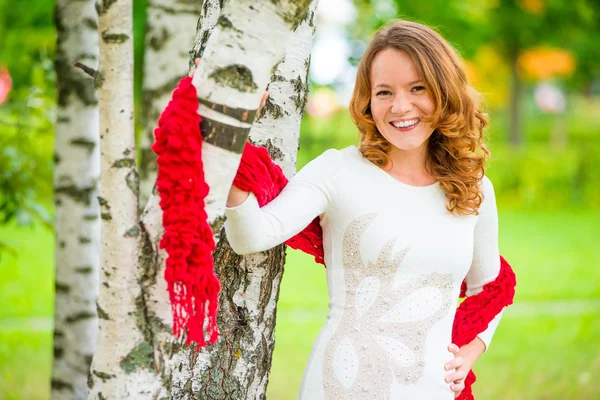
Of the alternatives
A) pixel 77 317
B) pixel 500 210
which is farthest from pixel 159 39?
pixel 500 210

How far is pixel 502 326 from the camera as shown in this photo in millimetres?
6820

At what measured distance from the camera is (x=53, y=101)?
4043 millimetres

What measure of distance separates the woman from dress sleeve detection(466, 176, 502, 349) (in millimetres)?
99

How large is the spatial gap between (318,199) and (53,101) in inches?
107

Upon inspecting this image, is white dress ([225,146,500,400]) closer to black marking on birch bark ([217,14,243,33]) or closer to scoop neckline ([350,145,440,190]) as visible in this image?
scoop neckline ([350,145,440,190])

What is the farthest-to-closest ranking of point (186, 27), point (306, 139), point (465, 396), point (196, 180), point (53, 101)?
point (306, 139), point (53, 101), point (186, 27), point (465, 396), point (196, 180)

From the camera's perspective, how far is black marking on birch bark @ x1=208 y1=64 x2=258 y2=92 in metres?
1.40

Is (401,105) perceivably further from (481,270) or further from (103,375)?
(103,375)

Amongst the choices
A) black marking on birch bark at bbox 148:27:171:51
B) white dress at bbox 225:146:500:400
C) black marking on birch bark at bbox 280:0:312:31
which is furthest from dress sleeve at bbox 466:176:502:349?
black marking on birch bark at bbox 148:27:171:51

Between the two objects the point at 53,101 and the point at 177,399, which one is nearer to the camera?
the point at 177,399

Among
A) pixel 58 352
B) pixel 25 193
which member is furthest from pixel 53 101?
pixel 58 352

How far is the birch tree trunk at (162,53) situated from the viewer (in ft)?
11.0

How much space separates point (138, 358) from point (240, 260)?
0.51 m

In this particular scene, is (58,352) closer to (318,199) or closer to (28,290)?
(318,199)
